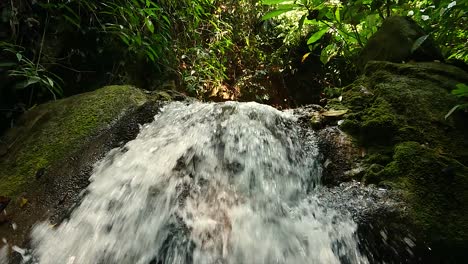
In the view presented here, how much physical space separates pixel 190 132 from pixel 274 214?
1.05 m

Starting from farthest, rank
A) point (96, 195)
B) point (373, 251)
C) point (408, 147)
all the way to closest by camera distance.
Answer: point (96, 195), point (408, 147), point (373, 251)

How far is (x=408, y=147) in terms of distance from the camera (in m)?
1.89

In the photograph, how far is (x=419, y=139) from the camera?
6.45 feet

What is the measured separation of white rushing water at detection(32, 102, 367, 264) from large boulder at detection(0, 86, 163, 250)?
0.13 metres

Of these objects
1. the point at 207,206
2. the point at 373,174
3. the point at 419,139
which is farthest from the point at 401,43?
the point at 207,206

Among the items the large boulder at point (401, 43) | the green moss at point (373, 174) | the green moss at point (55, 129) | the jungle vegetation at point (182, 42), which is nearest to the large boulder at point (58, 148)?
the green moss at point (55, 129)

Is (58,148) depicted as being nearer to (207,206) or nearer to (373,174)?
(207,206)

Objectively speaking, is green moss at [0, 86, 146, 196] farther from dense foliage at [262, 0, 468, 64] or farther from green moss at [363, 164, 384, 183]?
green moss at [363, 164, 384, 183]

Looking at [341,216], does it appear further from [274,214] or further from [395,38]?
[395,38]

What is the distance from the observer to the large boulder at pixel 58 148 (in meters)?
2.00

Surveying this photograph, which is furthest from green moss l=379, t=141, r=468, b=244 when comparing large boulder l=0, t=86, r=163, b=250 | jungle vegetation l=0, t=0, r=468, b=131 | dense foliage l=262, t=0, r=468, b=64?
large boulder l=0, t=86, r=163, b=250

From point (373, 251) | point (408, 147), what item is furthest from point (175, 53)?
point (373, 251)

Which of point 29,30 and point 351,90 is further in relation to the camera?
point 29,30

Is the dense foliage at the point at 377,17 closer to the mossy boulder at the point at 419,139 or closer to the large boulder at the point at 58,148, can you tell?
the mossy boulder at the point at 419,139
